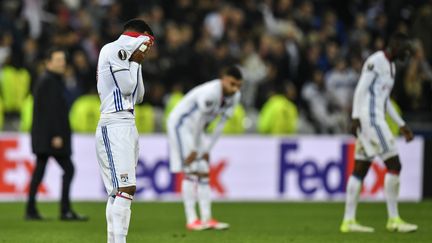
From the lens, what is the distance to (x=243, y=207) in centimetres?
1694

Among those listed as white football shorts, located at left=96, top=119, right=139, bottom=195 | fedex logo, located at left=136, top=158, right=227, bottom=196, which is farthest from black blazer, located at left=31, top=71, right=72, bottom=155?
white football shorts, located at left=96, top=119, right=139, bottom=195

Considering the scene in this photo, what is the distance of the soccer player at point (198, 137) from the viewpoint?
13.2 m

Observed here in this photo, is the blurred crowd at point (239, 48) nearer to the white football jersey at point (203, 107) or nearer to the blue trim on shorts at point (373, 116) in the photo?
the white football jersey at point (203, 107)

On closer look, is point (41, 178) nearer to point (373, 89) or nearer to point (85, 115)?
point (373, 89)

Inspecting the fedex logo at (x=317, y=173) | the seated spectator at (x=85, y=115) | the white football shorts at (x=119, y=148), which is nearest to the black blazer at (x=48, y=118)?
the white football shorts at (x=119, y=148)

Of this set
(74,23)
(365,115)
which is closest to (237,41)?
(74,23)

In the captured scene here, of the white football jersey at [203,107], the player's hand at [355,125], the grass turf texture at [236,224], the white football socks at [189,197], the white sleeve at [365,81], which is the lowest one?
the grass turf texture at [236,224]

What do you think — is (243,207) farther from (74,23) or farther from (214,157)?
(74,23)

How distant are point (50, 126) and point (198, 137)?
7.19 ft

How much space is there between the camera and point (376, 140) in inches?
496

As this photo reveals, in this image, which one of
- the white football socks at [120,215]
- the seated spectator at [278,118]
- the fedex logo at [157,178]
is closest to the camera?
the white football socks at [120,215]

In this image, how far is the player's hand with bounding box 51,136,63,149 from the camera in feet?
45.3

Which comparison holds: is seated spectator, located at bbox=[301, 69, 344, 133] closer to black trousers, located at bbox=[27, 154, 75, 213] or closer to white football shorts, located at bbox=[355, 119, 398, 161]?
black trousers, located at bbox=[27, 154, 75, 213]

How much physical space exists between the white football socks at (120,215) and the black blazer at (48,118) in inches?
183
